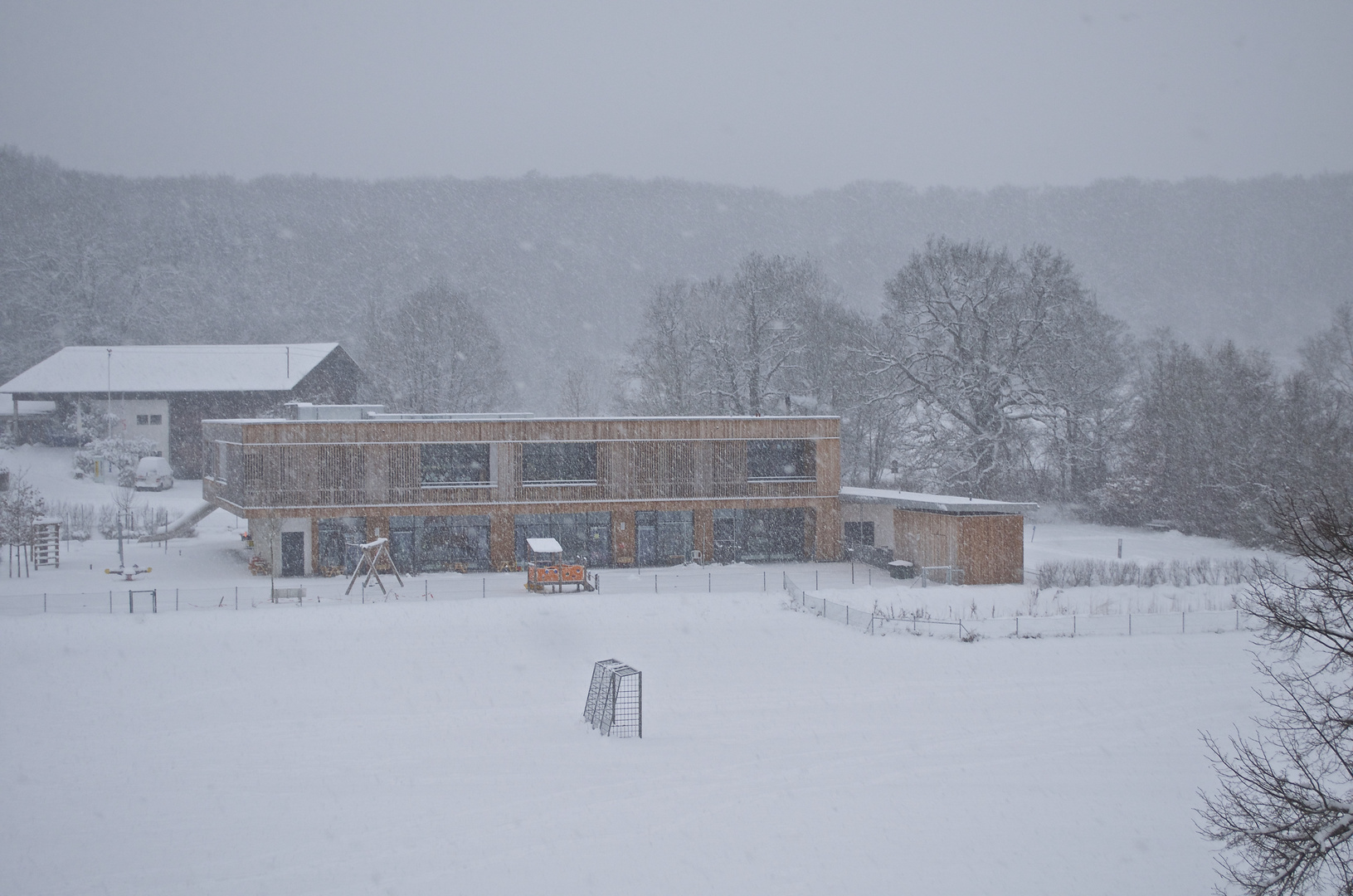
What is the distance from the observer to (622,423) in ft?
106

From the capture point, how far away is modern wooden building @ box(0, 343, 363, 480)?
170 ft

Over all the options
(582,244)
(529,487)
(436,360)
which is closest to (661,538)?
(529,487)

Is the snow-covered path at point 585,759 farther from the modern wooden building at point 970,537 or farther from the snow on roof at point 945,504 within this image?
the snow on roof at point 945,504

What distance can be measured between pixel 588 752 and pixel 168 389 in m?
45.9

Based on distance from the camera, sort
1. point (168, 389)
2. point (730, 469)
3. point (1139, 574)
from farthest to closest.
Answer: point (168, 389) < point (730, 469) < point (1139, 574)

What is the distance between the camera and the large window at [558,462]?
106 ft

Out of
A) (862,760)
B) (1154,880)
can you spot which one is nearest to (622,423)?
(862,760)

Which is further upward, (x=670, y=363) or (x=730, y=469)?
(x=670, y=363)

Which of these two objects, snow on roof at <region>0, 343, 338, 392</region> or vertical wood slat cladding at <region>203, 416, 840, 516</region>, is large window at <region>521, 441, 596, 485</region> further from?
snow on roof at <region>0, 343, 338, 392</region>

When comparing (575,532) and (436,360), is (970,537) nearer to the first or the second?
(575,532)

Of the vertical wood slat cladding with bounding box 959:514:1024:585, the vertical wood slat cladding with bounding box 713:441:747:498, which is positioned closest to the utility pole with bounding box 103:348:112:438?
the vertical wood slat cladding with bounding box 713:441:747:498

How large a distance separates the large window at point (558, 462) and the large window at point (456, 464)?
138 cm

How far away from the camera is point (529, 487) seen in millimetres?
31906

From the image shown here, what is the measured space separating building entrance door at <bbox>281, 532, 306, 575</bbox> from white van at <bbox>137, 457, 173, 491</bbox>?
69.8 feet
